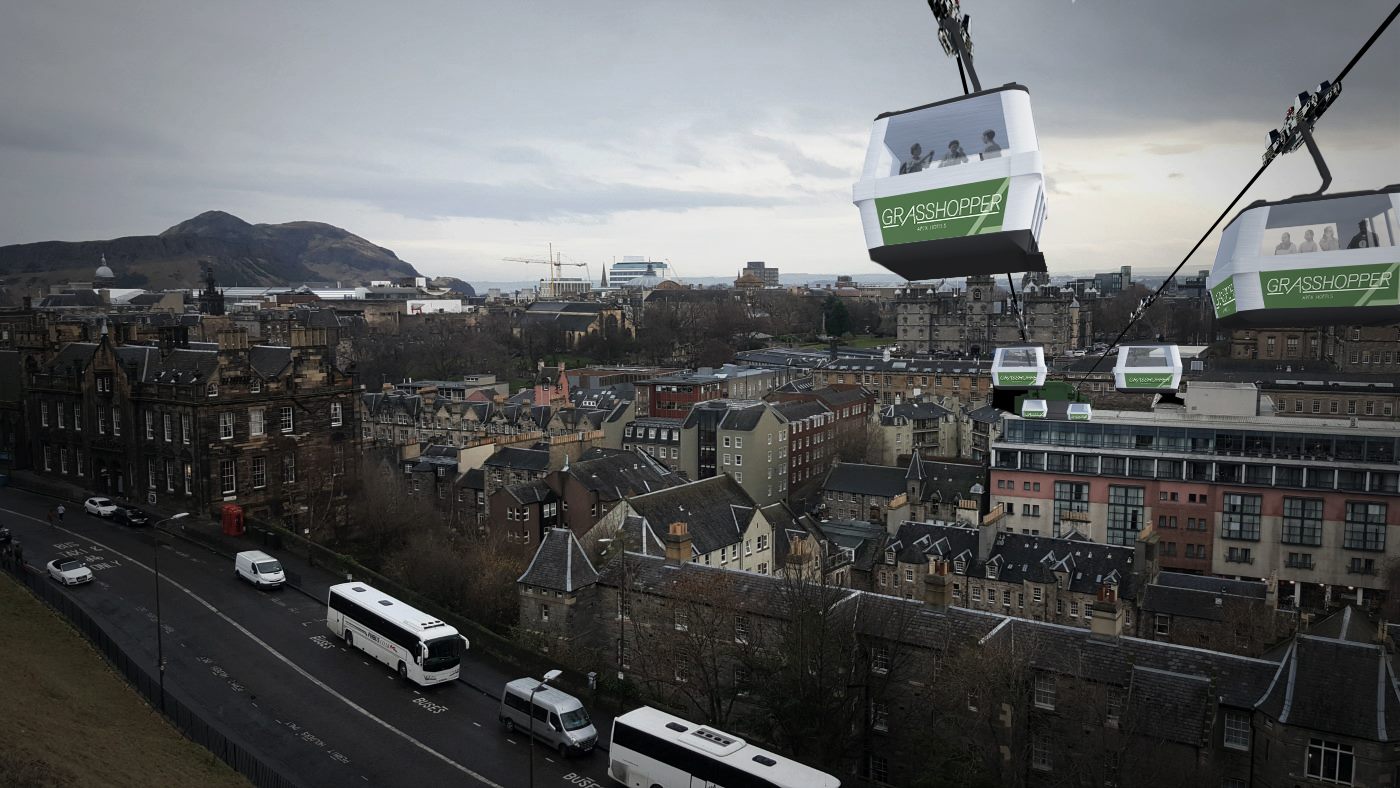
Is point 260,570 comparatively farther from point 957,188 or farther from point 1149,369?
point 957,188

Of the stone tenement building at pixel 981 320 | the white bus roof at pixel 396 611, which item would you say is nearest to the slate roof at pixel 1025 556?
the white bus roof at pixel 396 611

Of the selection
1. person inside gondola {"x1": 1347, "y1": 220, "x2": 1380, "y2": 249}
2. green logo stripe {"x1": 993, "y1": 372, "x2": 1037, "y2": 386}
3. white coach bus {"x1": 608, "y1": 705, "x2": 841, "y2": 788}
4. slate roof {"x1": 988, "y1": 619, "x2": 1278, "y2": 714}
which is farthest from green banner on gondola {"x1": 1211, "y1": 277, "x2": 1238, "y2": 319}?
slate roof {"x1": 988, "y1": 619, "x2": 1278, "y2": 714}

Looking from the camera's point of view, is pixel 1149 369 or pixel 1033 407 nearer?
pixel 1149 369

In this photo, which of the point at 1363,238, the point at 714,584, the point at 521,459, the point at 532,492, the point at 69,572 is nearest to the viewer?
the point at 1363,238

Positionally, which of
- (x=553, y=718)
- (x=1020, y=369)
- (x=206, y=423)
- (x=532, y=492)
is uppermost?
(x=1020, y=369)

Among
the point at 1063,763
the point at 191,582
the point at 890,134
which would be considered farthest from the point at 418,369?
the point at 890,134

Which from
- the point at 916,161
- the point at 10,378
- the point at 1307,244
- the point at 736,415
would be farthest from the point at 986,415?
the point at 916,161

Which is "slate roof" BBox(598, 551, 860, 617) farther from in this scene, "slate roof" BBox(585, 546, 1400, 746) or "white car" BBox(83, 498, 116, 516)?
"white car" BBox(83, 498, 116, 516)
